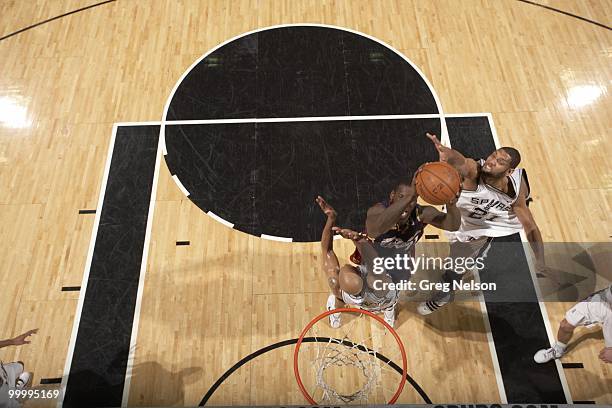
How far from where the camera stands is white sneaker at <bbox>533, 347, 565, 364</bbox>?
15.6ft

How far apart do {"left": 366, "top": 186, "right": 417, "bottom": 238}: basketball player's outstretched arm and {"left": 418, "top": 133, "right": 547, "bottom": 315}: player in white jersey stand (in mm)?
861

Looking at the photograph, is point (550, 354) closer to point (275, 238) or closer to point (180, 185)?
point (275, 238)

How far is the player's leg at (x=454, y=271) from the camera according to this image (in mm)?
4969

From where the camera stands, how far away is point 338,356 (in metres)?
4.91

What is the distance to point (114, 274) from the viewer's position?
5395 mm

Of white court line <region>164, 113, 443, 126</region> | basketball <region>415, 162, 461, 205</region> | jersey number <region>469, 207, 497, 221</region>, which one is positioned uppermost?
basketball <region>415, 162, 461, 205</region>

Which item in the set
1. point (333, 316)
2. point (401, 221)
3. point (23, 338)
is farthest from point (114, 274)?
point (401, 221)

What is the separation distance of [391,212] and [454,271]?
173cm

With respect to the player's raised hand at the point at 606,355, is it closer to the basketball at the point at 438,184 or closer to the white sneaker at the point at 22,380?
the basketball at the point at 438,184

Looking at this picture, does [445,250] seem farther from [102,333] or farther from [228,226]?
[102,333]

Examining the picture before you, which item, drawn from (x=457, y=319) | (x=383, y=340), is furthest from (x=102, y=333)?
(x=457, y=319)

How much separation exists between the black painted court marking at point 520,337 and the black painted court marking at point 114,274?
11.7ft

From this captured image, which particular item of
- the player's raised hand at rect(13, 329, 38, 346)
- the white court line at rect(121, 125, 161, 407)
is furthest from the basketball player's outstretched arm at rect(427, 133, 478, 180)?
the player's raised hand at rect(13, 329, 38, 346)

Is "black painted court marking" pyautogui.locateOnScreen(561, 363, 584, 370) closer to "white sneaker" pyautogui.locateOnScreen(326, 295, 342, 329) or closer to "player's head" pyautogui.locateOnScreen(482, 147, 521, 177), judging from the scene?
"player's head" pyautogui.locateOnScreen(482, 147, 521, 177)
